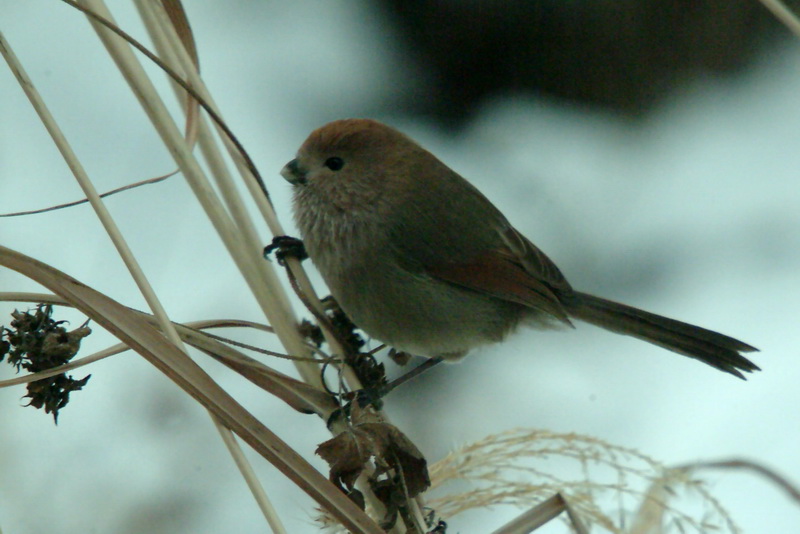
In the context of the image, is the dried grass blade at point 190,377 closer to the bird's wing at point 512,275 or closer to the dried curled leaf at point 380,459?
the dried curled leaf at point 380,459

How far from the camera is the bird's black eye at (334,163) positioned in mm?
2830

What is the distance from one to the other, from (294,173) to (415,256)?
498 millimetres

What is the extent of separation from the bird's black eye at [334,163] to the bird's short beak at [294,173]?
0.09 metres

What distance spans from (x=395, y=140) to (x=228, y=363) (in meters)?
1.46

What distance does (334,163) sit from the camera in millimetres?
2838

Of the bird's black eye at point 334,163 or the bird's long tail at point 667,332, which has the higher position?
the bird's black eye at point 334,163

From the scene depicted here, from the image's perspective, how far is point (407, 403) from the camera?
174 inches

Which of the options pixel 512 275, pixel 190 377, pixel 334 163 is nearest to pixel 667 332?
pixel 512 275

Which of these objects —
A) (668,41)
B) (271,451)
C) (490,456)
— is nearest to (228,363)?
(271,451)

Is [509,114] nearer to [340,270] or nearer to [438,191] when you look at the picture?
[438,191]

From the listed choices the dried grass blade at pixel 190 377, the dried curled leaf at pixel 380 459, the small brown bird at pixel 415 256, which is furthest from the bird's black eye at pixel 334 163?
the dried grass blade at pixel 190 377

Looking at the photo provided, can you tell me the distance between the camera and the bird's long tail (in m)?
2.72

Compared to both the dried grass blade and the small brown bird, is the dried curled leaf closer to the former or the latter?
the dried grass blade

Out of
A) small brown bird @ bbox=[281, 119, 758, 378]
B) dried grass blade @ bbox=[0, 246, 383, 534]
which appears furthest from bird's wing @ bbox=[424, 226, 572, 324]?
dried grass blade @ bbox=[0, 246, 383, 534]
